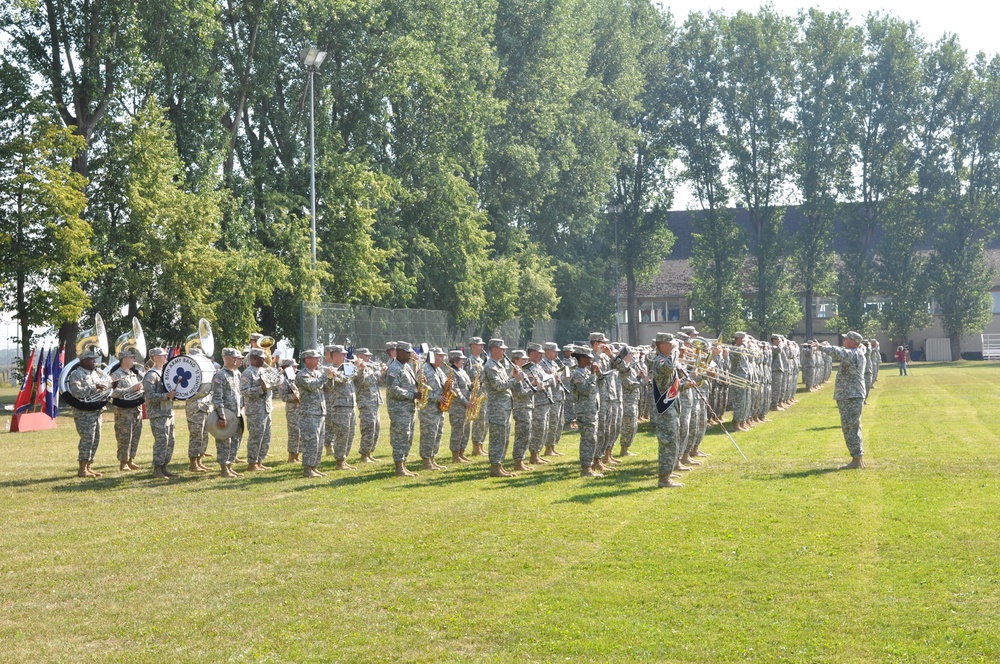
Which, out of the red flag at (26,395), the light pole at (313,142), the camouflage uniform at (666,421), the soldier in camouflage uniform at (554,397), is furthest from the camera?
the light pole at (313,142)

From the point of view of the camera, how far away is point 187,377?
55.8 feet

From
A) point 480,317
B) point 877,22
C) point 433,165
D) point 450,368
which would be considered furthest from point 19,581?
point 877,22

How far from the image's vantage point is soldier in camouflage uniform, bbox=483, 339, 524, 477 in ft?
54.0

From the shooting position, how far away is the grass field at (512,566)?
7.71 m

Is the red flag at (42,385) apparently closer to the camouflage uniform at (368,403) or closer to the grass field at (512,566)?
the grass field at (512,566)

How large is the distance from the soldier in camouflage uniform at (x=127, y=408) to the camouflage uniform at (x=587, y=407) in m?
7.34

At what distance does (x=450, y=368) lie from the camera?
18.5m

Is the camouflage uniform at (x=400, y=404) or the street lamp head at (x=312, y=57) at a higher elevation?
the street lamp head at (x=312, y=57)

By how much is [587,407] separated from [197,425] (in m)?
6.66

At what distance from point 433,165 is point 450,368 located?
2707 centimetres

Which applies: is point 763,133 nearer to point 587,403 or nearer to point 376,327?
point 376,327

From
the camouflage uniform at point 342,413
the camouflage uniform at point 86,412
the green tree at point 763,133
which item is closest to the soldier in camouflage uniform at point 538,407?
the camouflage uniform at point 342,413

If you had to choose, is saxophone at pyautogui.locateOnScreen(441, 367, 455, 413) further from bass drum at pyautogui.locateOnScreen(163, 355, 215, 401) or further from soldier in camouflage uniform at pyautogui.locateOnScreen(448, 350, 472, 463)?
bass drum at pyautogui.locateOnScreen(163, 355, 215, 401)

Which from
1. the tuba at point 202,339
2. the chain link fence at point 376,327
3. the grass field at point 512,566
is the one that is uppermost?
the chain link fence at point 376,327
